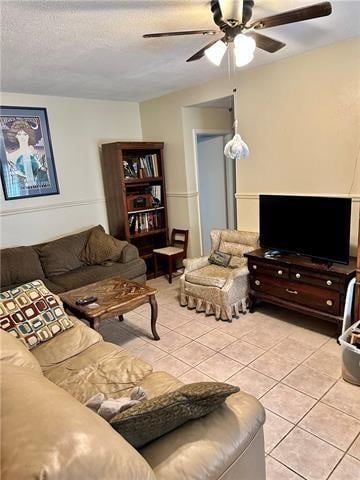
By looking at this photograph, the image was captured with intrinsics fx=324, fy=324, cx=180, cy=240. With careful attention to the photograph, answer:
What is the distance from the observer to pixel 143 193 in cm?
479

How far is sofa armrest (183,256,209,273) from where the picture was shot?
374 centimetres

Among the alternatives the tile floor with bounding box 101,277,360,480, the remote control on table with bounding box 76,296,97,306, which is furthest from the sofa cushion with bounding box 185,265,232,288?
the remote control on table with bounding box 76,296,97,306

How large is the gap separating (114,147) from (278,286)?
274 cm

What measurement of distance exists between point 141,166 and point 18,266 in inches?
84.3

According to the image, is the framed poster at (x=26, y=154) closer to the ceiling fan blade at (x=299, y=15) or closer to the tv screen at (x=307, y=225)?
the tv screen at (x=307, y=225)

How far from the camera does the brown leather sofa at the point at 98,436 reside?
2.44 feet

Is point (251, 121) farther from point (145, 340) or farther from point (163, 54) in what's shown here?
point (145, 340)

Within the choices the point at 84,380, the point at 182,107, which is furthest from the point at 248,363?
the point at 182,107

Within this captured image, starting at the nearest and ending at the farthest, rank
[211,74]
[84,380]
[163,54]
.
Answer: [84,380], [163,54], [211,74]

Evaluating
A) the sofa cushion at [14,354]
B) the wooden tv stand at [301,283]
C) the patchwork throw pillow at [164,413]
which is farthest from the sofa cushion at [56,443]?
the wooden tv stand at [301,283]

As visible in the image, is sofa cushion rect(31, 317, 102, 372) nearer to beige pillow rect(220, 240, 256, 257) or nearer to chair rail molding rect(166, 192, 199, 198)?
beige pillow rect(220, 240, 256, 257)

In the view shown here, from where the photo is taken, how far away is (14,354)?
1664 millimetres

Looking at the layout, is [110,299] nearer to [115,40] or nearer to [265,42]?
[115,40]

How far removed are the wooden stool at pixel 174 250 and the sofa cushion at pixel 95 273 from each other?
0.55 m
